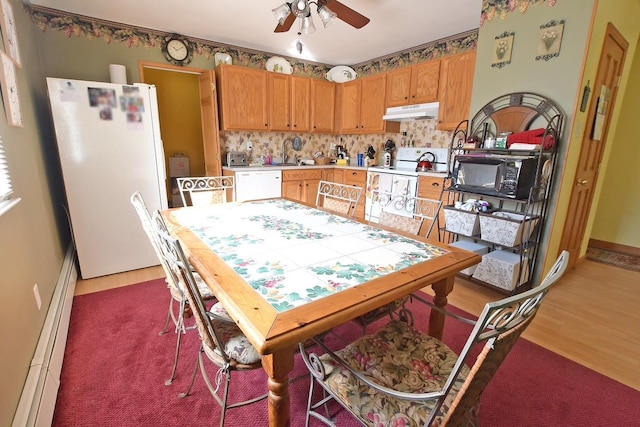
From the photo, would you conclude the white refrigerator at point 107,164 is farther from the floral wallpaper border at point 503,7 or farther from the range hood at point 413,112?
the floral wallpaper border at point 503,7

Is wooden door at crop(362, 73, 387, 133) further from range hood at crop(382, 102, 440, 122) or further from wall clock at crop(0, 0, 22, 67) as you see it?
wall clock at crop(0, 0, 22, 67)

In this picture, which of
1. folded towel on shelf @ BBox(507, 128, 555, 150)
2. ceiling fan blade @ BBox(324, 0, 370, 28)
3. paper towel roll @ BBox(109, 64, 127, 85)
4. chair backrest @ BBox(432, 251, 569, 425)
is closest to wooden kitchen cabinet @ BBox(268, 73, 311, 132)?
paper towel roll @ BBox(109, 64, 127, 85)

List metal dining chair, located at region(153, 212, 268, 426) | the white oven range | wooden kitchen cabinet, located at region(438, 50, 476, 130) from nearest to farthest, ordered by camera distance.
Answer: metal dining chair, located at region(153, 212, 268, 426) → wooden kitchen cabinet, located at region(438, 50, 476, 130) → the white oven range

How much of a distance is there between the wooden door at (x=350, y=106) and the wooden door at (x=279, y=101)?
0.88 metres

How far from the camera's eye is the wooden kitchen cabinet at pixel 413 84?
356 cm

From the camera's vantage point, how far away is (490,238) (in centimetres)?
248

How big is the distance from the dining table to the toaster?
2.16 meters

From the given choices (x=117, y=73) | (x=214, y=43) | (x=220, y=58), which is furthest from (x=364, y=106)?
(x=117, y=73)

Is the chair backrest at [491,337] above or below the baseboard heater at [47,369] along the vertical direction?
above

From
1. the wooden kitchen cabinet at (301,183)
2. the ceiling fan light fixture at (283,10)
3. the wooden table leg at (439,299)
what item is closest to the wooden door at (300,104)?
the wooden kitchen cabinet at (301,183)

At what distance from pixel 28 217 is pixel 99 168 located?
938mm

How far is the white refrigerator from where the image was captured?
2484 mm

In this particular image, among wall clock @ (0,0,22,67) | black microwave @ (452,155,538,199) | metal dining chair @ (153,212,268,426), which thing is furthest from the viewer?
black microwave @ (452,155,538,199)

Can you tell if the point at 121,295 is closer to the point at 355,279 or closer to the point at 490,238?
the point at 355,279
